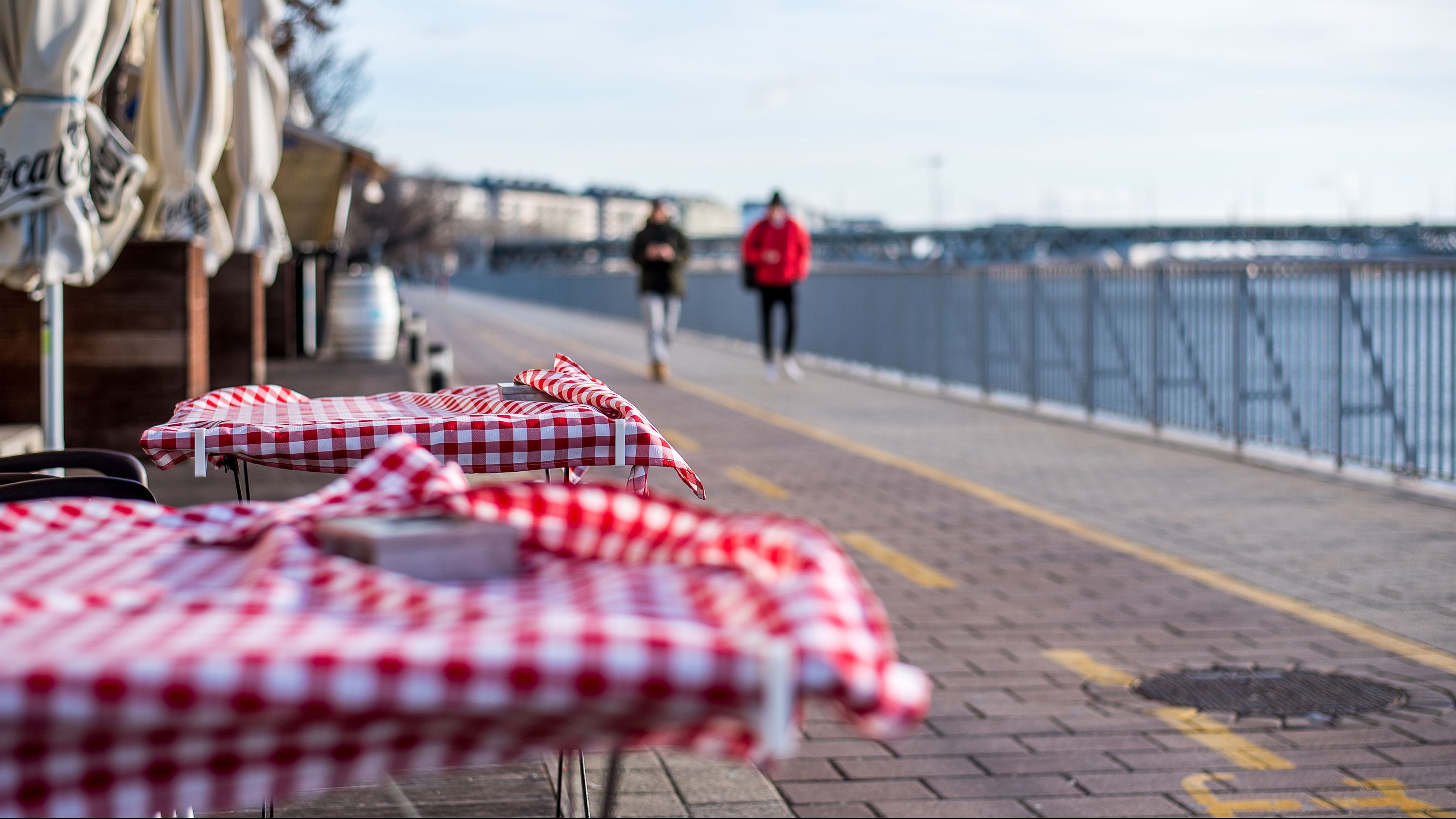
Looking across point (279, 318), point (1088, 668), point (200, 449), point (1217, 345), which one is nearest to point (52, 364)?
point (1088, 668)

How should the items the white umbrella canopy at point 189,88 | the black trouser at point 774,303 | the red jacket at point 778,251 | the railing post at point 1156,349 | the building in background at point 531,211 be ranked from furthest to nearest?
the building in background at point 531,211
the black trouser at point 774,303
the red jacket at point 778,251
the railing post at point 1156,349
the white umbrella canopy at point 189,88

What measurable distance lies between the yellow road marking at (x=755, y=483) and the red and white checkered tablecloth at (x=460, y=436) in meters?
6.44

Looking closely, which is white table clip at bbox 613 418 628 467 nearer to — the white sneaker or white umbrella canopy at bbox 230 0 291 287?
white umbrella canopy at bbox 230 0 291 287

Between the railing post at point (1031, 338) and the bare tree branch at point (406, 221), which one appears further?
the bare tree branch at point (406, 221)

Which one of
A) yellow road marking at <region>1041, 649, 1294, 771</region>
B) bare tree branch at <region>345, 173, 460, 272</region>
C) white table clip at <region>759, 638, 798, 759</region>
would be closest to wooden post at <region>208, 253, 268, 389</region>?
yellow road marking at <region>1041, 649, 1294, 771</region>

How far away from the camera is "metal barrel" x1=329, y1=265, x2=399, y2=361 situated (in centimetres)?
1873

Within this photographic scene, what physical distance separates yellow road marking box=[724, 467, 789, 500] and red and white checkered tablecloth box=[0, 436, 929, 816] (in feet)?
25.4

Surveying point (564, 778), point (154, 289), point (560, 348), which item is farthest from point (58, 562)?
point (560, 348)

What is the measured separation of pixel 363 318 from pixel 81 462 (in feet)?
51.5

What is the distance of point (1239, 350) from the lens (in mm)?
11789

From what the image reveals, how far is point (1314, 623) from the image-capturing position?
6.13 meters

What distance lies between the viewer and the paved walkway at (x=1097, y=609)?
14.0 ft

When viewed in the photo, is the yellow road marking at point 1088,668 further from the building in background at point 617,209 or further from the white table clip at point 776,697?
the building in background at point 617,209

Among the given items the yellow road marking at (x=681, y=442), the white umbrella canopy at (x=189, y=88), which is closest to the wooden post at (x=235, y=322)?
the yellow road marking at (x=681, y=442)
